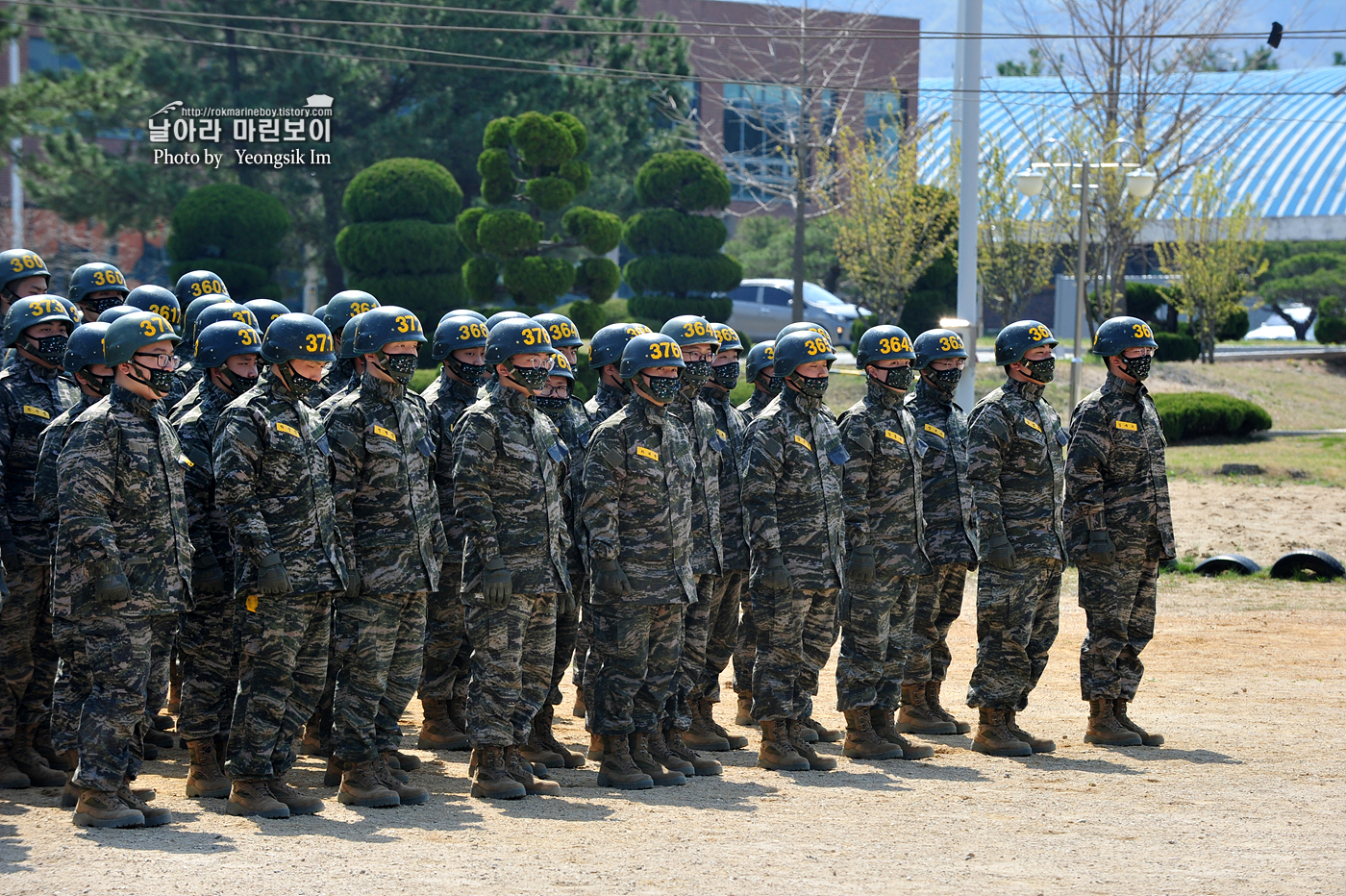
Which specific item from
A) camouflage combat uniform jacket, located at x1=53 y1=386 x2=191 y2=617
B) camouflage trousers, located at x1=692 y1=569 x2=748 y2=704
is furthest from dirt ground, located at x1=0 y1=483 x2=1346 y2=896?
camouflage combat uniform jacket, located at x1=53 y1=386 x2=191 y2=617

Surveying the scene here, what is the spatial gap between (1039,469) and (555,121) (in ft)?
57.4

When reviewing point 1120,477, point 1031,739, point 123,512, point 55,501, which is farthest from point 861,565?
point 55,501

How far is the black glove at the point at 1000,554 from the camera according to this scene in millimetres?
9586

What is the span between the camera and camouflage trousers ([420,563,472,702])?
9406mm

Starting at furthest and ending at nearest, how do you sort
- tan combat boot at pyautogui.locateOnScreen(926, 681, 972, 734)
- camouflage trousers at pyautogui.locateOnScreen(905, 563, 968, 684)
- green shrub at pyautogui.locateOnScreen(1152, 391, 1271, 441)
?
green shrub at pyautogui.locateOnScreen(1152, 391, 1271, 441) < tan combat boot at pyautogui.locateOnScreen(926, 681, 972, 734) < camouflage trousers at pyautogui.locateOnScreen(905, 563, 968, 684)

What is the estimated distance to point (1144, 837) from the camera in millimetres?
7492

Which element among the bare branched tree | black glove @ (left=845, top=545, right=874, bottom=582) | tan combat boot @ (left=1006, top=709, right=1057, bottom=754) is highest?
the bare branched tree

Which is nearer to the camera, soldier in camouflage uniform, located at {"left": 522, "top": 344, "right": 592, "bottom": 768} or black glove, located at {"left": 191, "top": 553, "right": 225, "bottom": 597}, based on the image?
black glove, located at {"left": 191, "top": 553, "right": 225, "bottom": 597}

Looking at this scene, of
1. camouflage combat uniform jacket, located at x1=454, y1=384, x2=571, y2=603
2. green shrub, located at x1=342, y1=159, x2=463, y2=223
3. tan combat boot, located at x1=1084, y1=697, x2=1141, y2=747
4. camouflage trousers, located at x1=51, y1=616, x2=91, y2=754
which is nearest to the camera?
camouflage trousers, located at x1=51, y1=616, x2=91, y2=754

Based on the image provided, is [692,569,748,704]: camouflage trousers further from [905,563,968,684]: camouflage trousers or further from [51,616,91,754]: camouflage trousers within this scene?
[51,616,91,754]: camouflage trousers

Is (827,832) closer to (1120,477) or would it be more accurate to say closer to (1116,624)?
(1116,624)

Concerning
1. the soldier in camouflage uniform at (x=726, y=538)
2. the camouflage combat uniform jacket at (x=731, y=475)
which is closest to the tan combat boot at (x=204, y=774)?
the soldier in camouflage uniform at (x=726, y=538)

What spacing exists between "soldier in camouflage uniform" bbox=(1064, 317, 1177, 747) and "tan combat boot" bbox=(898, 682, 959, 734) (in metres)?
0.96

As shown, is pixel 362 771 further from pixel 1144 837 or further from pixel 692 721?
pixel 1144 837
